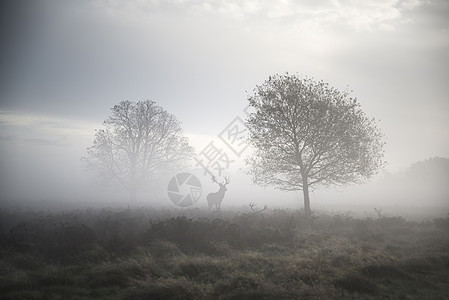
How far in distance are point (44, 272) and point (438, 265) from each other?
528 inches

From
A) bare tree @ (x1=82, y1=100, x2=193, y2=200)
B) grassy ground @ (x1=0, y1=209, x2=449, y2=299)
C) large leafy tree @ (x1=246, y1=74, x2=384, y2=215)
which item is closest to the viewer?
grassy ground @ (x1=0, y1=209, x2=449, y2=299)

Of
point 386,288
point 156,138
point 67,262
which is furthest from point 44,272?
point 156,138

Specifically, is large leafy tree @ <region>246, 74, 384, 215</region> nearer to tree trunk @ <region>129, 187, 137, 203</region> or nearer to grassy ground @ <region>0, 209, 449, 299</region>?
grassy ground @ <region>0, 209, 449, 299</region>

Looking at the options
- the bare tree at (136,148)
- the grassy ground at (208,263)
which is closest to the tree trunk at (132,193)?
the bare tree at (136,148)

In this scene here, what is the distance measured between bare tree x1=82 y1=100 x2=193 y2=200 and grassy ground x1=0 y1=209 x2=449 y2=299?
16466mm

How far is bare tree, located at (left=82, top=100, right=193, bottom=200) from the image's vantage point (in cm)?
2962

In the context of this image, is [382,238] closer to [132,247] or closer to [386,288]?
[386,288]

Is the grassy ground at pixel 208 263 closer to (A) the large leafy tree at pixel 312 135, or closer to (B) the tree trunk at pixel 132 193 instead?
(A) the large leafy tree at pixel 312 135

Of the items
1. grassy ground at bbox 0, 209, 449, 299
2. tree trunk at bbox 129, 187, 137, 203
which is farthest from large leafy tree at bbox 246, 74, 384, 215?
tree trunk at bbox 129, 187, 137, 203

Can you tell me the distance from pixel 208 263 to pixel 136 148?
2457 cm

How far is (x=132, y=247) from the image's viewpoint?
32.1 feet

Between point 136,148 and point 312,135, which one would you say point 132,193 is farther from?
point 312,135

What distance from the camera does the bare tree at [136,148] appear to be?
29.6 m

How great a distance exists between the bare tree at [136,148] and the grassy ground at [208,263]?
16.5 metres
